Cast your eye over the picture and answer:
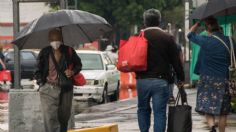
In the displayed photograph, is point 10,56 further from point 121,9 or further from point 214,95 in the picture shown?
point 121,9

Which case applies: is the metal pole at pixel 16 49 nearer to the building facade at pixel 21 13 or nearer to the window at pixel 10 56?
the building facade at pixel 21 13

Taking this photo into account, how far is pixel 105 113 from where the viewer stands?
59.8ft

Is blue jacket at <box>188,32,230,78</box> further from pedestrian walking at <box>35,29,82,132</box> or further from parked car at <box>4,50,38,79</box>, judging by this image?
parked car at <box>4,50,38,79</box>

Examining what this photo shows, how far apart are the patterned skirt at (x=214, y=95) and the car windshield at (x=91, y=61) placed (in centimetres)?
1184

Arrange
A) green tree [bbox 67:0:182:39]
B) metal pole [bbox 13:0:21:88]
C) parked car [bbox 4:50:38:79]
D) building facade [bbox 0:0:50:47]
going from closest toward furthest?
metal pole [bbox 13:0:21:88] < building facade [bbox 0:0:50:47] < parked car [bbox 4:50:38:79] < green tree [bbox 67:0:182:39]

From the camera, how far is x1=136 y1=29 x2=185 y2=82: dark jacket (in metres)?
10.1

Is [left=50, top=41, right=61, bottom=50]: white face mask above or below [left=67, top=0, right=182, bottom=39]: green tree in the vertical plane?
below

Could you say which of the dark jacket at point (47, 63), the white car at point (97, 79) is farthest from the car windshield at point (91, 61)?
the dark jacket at point (47, 63)

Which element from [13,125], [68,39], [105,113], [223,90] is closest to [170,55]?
[223,90]

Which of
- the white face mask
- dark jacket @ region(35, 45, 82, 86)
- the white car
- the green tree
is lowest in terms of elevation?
the white car

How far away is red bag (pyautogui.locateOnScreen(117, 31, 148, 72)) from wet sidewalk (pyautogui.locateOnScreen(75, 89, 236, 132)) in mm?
3563

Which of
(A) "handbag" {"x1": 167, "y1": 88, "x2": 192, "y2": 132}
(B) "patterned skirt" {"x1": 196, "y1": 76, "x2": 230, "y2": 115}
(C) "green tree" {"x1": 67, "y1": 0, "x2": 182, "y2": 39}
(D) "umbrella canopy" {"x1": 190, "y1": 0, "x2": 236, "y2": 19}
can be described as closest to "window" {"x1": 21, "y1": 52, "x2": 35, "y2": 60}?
(D) "umbrella canopy" {"x1": 190, "y1": 0, "x2": 236, "y2": 19}

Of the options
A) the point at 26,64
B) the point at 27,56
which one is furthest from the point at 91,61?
the point at 27,56

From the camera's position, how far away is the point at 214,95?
10812mm
